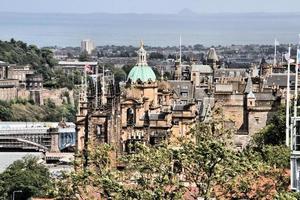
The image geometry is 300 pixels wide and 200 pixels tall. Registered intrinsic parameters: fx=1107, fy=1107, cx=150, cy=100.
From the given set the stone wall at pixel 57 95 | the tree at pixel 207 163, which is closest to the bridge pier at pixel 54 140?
the stone wall at pixel 57 95

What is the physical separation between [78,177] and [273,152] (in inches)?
489

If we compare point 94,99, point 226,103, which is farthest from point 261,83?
point 94,99

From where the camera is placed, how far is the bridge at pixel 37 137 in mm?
83438

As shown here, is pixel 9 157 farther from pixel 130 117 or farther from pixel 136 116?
pixel 136 116

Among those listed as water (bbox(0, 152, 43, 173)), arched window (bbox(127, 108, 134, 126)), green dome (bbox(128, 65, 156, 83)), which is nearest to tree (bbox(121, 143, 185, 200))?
arched window (bbox(127, 108, 134, 126))

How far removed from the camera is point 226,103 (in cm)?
5978

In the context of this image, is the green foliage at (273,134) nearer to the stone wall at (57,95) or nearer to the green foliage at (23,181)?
the green foliage at (23,181)

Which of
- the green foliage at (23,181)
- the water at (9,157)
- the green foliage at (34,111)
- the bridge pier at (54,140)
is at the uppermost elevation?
the green foliage at (23,181)

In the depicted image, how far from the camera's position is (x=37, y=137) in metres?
91.8

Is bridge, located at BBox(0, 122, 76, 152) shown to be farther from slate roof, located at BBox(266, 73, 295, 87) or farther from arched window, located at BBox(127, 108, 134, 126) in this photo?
arched window, located at BBox(127, 108, 134, 126)

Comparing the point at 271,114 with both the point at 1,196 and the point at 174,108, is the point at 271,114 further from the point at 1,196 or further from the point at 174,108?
the point at 1,196

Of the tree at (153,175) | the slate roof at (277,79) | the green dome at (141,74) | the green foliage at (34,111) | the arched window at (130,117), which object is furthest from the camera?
the green foliage at (34,111)

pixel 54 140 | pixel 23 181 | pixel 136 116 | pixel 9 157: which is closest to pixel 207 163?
pixel 23 181

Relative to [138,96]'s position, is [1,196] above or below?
below
